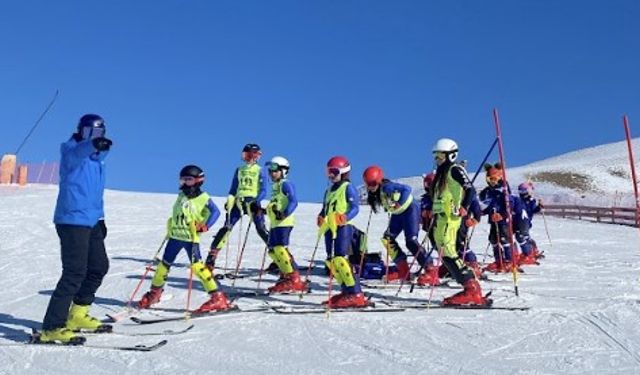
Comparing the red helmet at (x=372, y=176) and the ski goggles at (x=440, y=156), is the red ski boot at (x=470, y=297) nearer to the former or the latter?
the ski goggles at (x=440, y=156)

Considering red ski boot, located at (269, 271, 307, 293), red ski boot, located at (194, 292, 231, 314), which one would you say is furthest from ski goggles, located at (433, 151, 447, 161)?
red ski boot, located at (194, 292, 231, 314)

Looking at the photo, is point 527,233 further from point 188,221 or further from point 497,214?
point 188,221

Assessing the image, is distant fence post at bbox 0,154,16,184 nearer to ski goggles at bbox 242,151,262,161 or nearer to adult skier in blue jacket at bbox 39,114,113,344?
ski goggles at bbox 242,151,262,161

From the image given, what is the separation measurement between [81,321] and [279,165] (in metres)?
4.81

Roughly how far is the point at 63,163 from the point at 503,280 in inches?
312

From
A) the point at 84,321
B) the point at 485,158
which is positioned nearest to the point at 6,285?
the point at 84,321

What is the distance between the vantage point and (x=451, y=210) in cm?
988

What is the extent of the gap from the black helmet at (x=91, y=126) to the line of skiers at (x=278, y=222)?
1cm

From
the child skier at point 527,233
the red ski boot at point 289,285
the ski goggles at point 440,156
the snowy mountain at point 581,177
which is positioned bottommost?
the red ski boot at point 289,285

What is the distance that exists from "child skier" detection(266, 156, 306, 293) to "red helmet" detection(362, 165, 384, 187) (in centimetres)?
116

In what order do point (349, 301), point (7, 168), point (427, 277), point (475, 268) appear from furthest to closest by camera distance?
point (7, 168) < point (475, 268) < point (427, 277) < point (349, 301)

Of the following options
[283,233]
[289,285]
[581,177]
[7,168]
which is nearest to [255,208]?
[283,233]

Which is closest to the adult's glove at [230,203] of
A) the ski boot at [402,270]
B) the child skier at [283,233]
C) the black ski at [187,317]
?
the child skier at [283,233]

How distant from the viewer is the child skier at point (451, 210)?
9.46 meters
